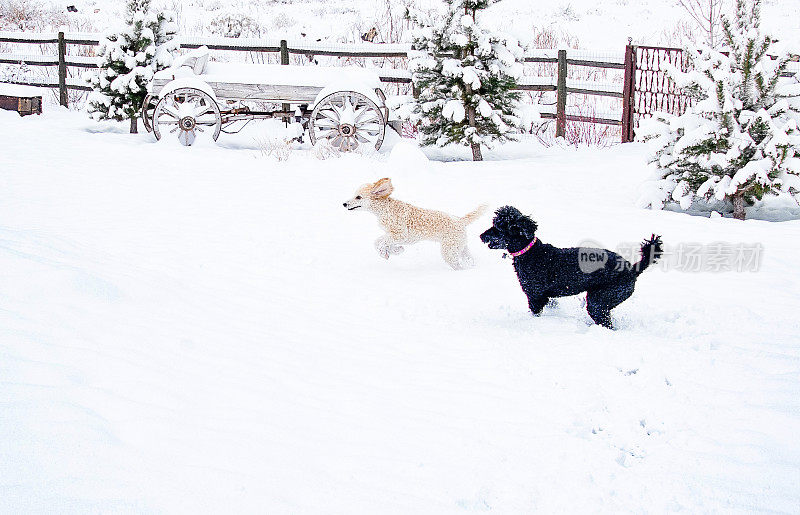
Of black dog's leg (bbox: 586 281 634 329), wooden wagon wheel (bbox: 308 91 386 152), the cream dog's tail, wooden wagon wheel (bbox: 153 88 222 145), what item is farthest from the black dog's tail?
wooden wagon wheel (bbox: 153 88 222 145)

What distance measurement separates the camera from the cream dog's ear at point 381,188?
5359mm

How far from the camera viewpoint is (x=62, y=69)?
1390cm

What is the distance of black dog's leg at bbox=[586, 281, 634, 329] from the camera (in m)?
3.91

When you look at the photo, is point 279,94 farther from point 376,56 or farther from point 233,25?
point 233,25

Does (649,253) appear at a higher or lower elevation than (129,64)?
lower

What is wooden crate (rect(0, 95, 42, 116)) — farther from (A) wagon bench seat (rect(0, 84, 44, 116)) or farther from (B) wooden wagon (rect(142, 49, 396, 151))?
(B) wooden wagon (rect(142, 49, 396, 151))

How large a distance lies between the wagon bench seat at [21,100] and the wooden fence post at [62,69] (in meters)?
1.41

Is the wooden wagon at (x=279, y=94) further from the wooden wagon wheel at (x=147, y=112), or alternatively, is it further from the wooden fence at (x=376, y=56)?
the wooden fence at (x=376, y=56)

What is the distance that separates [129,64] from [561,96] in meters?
7.91

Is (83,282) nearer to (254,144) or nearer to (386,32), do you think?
(254,144)

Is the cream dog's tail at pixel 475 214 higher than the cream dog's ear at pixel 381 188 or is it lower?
lower

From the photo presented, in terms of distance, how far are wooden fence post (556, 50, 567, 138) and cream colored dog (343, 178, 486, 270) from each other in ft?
24.5

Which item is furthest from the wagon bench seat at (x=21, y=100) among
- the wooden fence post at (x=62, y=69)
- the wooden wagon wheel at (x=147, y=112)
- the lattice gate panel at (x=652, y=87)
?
the lattice gate panel at (x=652, y=87)

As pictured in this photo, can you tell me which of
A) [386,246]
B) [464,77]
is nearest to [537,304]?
[386,246]
